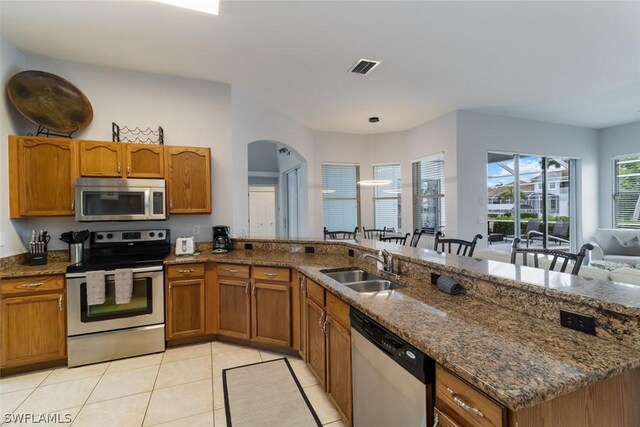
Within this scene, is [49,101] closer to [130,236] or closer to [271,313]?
[130,236]

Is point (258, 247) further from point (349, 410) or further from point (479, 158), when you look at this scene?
point (479, 158)

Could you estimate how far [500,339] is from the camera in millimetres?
1140

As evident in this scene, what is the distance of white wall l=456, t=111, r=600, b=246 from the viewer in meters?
4.73

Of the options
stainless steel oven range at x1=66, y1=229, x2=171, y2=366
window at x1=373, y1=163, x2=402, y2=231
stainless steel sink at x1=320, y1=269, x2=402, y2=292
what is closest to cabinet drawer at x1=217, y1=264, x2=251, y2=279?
stainless steel oven range at x1=66, y1=229, x2=171, y2=366

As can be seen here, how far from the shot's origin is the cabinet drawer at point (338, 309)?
1768 mm

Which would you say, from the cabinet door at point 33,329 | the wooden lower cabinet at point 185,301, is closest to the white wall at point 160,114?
the cabinet door at point 33,329

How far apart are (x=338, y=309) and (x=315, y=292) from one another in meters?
0.41

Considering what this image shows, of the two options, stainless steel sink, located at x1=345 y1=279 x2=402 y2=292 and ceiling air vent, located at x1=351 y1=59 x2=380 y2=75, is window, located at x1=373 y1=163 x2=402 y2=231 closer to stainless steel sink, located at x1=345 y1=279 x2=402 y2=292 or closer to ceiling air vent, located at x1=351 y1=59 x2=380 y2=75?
ceiling air vent, located at x1=351 y1=59 x2=380 y2=75

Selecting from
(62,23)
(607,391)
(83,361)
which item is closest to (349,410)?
(607,391)

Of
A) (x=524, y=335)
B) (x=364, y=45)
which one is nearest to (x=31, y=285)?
(x=524, y=335)

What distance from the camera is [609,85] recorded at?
384 cm

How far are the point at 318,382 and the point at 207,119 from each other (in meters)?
3.21

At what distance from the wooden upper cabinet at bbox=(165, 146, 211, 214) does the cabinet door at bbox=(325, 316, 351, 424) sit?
2.18 meters

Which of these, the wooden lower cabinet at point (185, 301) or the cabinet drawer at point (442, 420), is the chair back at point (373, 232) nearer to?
the wooden lower cabinet at point (185, 301)
